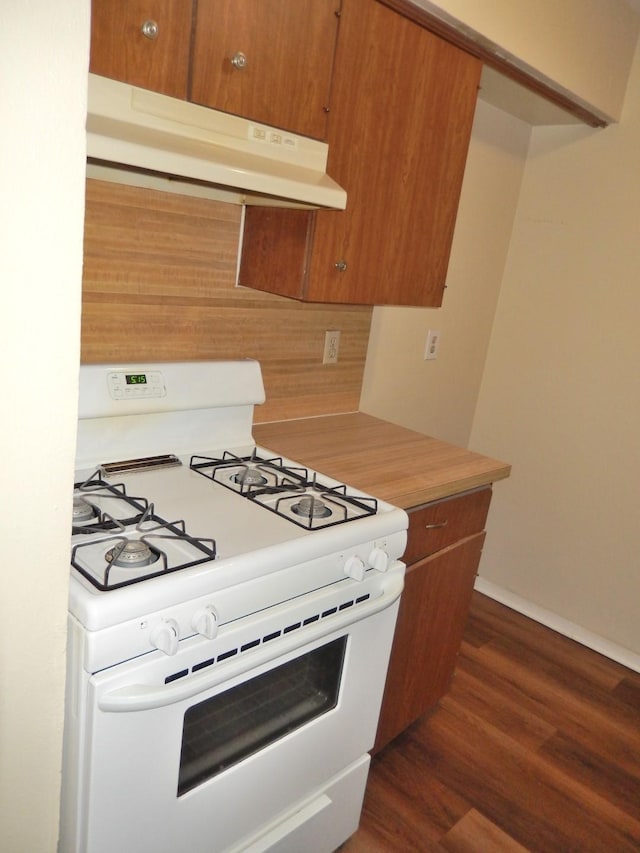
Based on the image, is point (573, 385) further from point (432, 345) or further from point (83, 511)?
point (83, 511)

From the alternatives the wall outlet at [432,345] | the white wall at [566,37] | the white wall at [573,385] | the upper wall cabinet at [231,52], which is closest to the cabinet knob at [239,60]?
the upper wall cabinet at [231,52]

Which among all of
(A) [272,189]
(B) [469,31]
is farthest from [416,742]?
(B) [469,31]

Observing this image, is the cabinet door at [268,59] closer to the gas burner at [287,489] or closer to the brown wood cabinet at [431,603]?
the gas burner at [287,489]

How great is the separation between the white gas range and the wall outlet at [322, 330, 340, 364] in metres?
0.43

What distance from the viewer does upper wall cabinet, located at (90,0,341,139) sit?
1.14 meters

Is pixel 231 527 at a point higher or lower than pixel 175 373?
lower

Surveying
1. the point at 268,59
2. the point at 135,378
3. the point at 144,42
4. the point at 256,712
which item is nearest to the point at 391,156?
the point at 268,59

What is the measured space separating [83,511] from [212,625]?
378mm

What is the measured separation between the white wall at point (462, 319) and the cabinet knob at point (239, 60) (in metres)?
1.14

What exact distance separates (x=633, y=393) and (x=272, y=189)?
185cm

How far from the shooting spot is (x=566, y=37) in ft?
6.86

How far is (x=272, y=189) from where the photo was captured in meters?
1.31

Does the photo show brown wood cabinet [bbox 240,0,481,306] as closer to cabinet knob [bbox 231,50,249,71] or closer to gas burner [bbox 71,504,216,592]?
cabinet knob [bbox 231,50,249,71]

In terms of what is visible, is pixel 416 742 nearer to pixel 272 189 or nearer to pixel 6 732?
pixel 6 732
